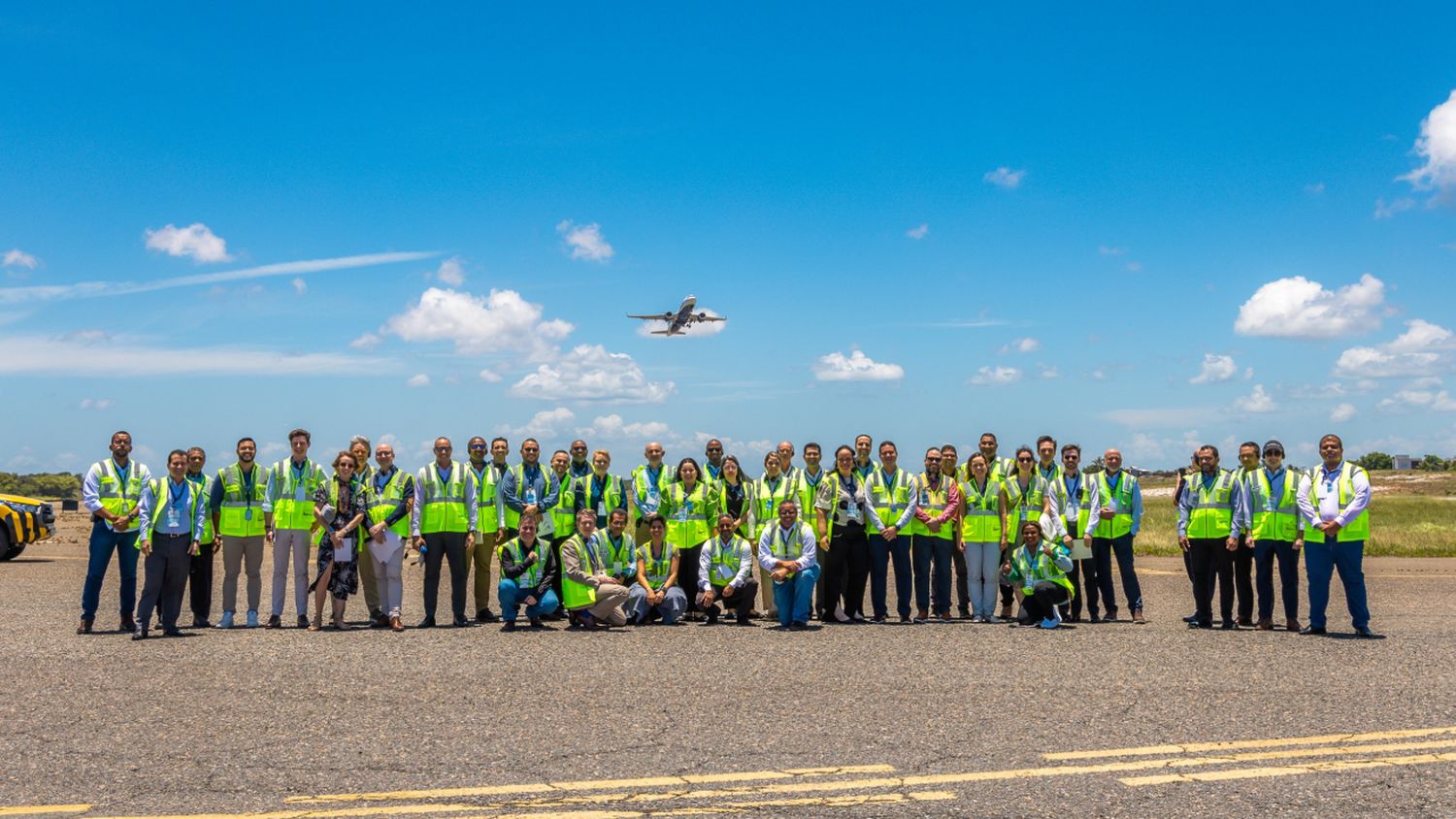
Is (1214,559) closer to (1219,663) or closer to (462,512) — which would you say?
(1219,663)

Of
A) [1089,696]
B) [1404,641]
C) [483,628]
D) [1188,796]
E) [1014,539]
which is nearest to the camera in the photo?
[1188,796]

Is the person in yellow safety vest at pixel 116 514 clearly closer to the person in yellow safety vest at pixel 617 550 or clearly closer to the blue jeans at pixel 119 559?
the blue jeans at pixel 119 559

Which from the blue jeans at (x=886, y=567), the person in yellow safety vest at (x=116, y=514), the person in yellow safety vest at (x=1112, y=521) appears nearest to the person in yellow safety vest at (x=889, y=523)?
the blue jeans at (x=886, y=567)

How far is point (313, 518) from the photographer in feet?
→ 43.3

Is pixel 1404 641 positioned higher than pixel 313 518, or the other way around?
pixel 313 518

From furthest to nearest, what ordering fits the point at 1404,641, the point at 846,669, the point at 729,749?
the point at 1404,641 → the point at 846,669 → the point at 729,749

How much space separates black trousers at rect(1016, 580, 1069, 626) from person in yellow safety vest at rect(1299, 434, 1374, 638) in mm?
2410

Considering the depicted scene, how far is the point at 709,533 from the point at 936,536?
2.58m

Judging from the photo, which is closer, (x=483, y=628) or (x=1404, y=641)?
(x=1404, y=641)

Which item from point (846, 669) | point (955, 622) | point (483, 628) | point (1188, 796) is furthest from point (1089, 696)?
point (483, 628)

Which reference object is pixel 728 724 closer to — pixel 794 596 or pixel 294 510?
pixel 794 596

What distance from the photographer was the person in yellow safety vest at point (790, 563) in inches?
514

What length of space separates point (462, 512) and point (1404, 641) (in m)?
9.56

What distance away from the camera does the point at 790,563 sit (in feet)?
43.0
